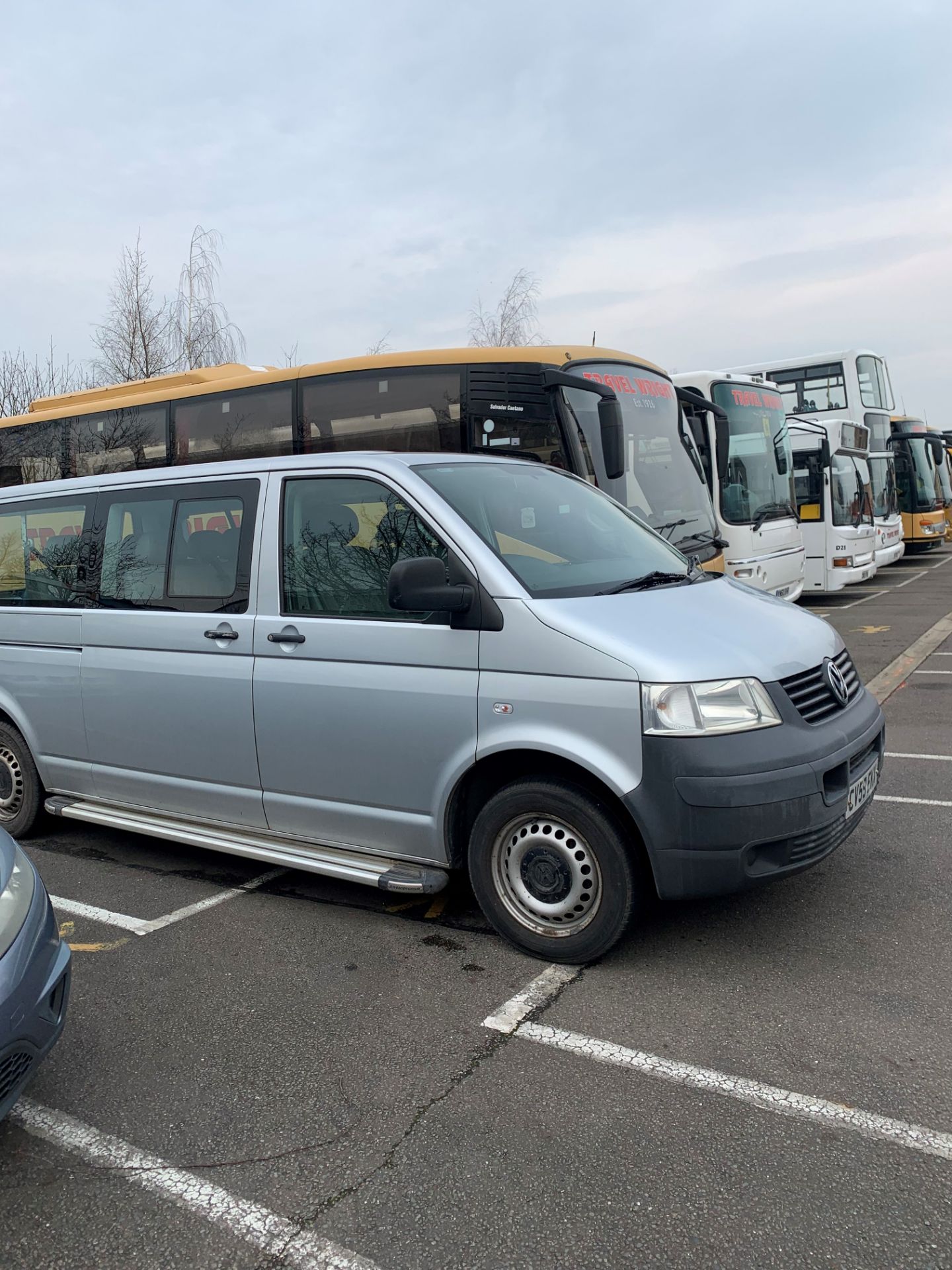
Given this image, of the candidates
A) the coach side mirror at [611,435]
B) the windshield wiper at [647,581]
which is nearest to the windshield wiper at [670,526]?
the coach side mirror at [611,435]

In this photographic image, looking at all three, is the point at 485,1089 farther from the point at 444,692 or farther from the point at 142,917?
the point at 142,917

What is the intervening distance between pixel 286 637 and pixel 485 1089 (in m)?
2.03

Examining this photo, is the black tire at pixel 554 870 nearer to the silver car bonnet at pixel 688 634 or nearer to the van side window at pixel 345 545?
the silver car bonnet at pixel 688 634

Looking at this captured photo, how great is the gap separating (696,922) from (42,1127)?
8.13ft

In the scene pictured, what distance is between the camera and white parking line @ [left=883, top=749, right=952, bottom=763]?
262 inches

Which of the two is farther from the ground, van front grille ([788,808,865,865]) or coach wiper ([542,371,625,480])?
coach wiper ([542,371,625,480])

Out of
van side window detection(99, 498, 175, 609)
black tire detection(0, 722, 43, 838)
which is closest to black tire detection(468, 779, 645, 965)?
van side window detection(99, 498, 175, 609)

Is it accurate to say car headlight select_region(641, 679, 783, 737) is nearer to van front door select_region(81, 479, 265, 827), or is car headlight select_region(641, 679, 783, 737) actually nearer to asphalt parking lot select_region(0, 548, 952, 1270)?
asphalt parking lot select_region(0, 548, 952, 1270)

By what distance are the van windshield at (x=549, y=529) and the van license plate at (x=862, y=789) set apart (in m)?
1.11

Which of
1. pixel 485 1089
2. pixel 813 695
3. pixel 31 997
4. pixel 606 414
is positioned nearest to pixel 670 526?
pixel 606 414

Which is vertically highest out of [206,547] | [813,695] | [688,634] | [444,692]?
[206,547]

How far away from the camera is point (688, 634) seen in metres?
3.70

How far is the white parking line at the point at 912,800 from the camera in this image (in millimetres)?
5660

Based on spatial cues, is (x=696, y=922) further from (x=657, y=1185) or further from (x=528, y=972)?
(x=657, y=1185)
